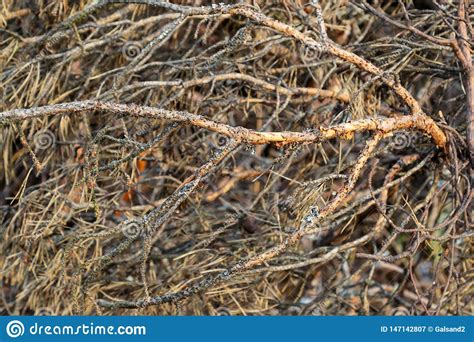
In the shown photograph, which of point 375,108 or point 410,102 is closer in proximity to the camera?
point 410,102

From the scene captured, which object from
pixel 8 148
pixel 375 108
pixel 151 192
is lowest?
pixel 151 192

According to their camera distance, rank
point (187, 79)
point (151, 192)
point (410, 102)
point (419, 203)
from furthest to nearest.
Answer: point (151, 192) < point (187, 79) < point (419, 203) < point (410, 102)

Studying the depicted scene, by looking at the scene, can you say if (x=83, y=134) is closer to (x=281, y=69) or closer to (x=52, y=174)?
(x=52, y=174)

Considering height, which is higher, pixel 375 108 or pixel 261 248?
pixel 375 108

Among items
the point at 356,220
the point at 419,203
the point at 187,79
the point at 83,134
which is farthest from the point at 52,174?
the point at 419,203

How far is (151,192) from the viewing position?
9.72 feet

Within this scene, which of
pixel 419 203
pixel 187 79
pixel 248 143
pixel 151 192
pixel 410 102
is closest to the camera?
pixel 248 143

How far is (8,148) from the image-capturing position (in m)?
2.83

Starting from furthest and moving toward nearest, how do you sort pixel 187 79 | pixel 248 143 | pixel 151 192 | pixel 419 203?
pixel 151 192 < pixel 187 79 < pixel 419 203 < pixel 248 143

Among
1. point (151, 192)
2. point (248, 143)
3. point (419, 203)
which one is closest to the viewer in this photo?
point (248, 143)

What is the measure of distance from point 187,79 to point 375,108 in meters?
0.65

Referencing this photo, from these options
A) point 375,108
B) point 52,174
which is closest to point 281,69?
point 375,108

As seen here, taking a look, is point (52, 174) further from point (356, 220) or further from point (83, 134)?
point (356, 220)

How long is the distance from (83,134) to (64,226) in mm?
339
